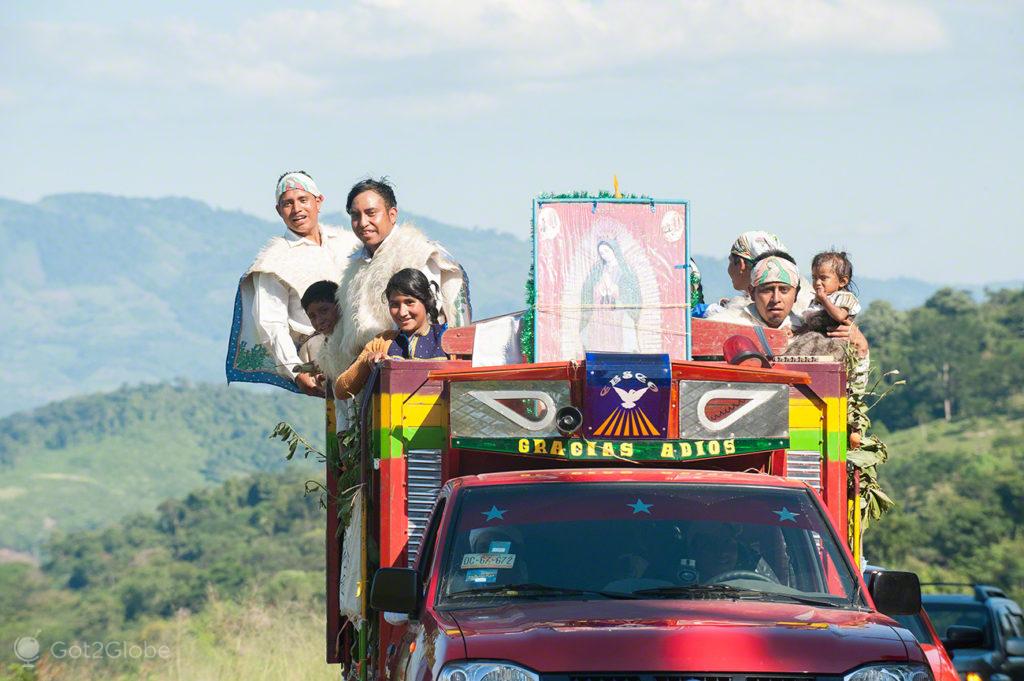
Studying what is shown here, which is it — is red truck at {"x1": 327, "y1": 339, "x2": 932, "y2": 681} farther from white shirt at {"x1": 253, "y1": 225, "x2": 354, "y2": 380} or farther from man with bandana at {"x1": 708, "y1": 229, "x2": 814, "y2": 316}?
white shirt at {"x1": 253, "y1": 225, "x2": 354, "y2": 380}

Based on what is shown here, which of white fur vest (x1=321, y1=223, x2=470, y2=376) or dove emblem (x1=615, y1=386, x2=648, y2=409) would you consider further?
white fur vest (x1=321, y1=223, x2=470, y2=376)

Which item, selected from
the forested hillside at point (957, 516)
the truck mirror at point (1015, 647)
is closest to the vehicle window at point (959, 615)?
the truck mirror at point (1015, 647)

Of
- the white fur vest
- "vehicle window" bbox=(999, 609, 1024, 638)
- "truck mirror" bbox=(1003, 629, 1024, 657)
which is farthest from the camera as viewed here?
"vehicle window" bbox=(999, 609, 1024, 638)

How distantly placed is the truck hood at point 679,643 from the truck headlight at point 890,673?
1.2 inches

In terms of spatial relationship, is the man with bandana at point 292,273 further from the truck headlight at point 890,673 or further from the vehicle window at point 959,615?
the vehicle window at point 959,615

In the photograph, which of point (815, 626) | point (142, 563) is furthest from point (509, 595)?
point (142, 563)

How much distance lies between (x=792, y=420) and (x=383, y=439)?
194 cm

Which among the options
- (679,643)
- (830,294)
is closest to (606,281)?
(830,294)

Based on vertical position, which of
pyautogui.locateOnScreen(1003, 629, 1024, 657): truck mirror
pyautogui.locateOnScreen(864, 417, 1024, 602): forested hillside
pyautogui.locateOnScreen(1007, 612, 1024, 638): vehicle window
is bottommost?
pyautogui.locateOnScreen(864, 417, 1024, 602): forested hillside

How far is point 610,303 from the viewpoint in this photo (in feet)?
30.7

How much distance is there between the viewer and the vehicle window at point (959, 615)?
16109 mm

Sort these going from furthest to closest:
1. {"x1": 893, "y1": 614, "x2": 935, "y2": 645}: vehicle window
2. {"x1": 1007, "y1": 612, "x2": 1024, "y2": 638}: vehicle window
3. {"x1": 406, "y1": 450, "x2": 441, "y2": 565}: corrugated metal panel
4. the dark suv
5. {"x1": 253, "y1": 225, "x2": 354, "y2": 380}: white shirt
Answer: {"x1": 1007, "y1": 612, "x2": 1024, "y2": 638}: vehicle window < the dark suv < {"x1": 893, "y1": 614, "x2": 935, "y2": 645}: vehicle window < {"x1": 253, "y1": 225, "x2": 354, "y2": 380}: white shirt < {"x1": 406, "y1": 450, "x2": 441, "y2": 565}: corrugated metal panel

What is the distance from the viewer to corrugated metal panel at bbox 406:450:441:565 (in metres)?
8.38

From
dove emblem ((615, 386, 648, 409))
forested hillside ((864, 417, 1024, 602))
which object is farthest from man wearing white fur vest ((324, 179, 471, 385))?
forested hillside ((864, 417, 1024, 602))
